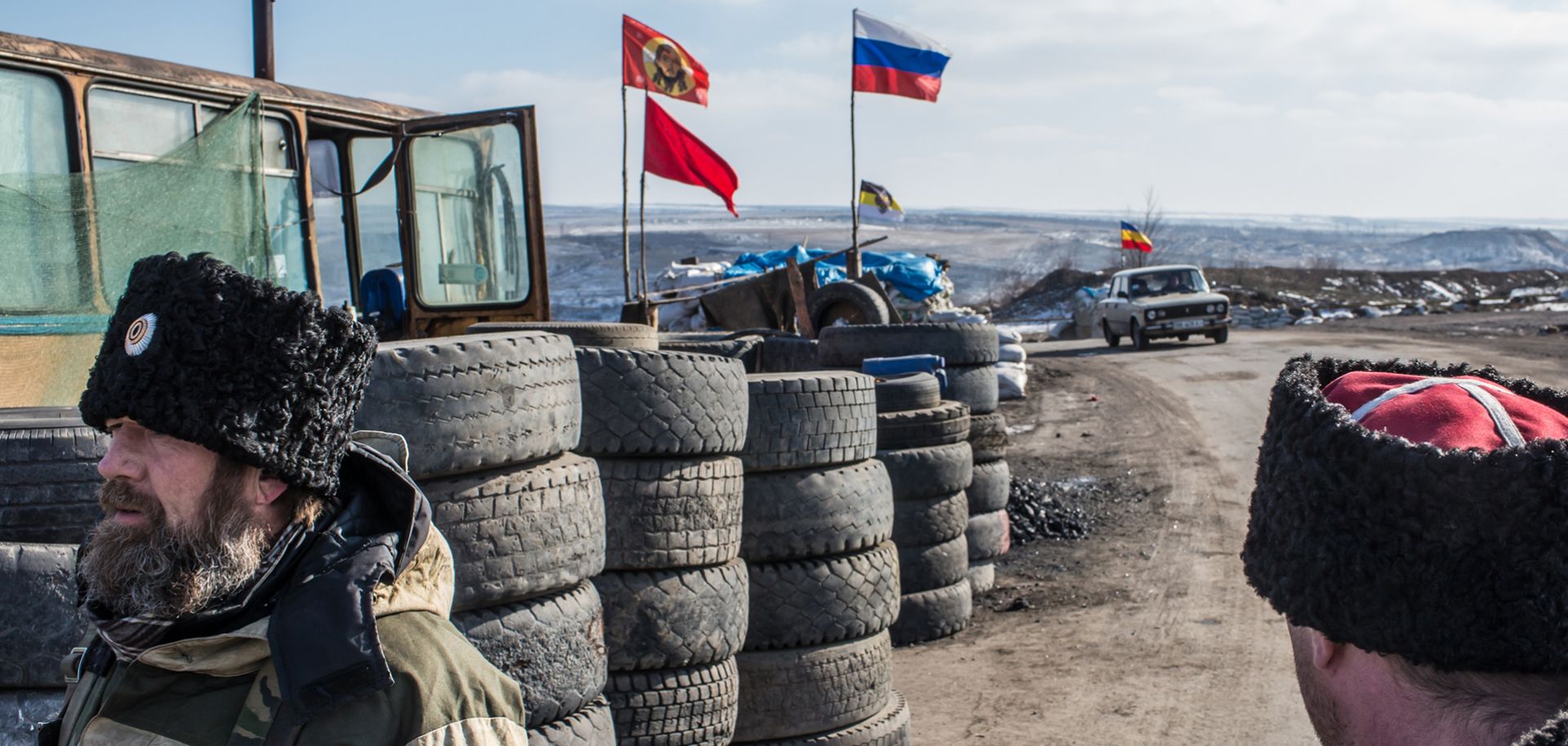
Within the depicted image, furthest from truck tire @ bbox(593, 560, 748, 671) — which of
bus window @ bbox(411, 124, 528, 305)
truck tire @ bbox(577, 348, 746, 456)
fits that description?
bus window @ bbox(411, 124, 528, 305)

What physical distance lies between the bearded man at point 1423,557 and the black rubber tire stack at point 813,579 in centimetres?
394

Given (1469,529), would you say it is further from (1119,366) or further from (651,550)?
(1119,366)

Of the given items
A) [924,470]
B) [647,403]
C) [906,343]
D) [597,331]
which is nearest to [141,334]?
[647,403]

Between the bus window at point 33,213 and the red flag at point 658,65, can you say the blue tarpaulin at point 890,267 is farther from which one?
the bus window at point 33,213

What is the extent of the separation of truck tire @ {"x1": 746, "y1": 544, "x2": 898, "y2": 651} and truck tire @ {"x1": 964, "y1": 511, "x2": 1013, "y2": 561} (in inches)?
112

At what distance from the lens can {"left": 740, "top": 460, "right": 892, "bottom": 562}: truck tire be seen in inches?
220

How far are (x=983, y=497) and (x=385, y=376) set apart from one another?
5.85m

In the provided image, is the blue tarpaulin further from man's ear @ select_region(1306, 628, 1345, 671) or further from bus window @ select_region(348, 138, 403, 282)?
man's ear @ select_region(1306, 628, 1345, 671)

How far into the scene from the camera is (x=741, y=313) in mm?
18750

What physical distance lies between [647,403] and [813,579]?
4.46 ft

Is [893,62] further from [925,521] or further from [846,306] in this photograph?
[925,521]

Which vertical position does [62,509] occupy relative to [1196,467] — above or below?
above

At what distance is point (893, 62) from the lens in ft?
63.3

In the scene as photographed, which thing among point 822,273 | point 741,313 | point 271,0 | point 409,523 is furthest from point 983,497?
point 822,273
